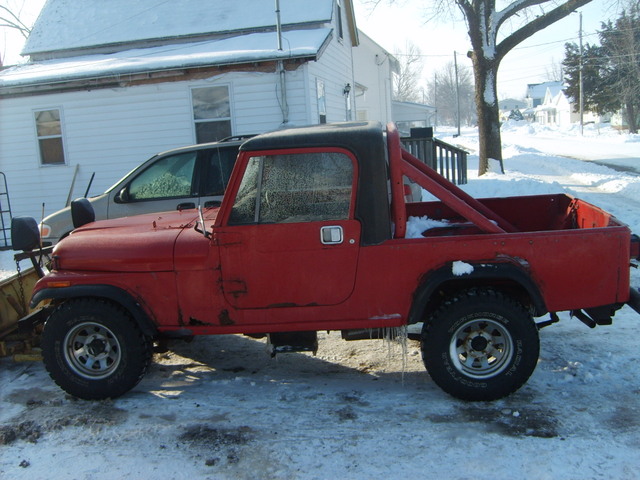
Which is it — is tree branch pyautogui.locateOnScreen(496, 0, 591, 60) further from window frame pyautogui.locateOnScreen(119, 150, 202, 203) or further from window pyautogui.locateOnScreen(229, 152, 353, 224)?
window pyautogui.locateOnScreen(229, 152, 353, 224)

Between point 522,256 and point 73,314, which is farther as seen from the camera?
point 73,314

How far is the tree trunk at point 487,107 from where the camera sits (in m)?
16.8

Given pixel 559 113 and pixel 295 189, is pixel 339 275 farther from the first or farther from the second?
pixel 559 113

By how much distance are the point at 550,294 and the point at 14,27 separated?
36.9 metres

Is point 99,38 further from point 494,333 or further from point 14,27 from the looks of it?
point 14,27

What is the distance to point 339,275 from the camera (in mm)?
4043

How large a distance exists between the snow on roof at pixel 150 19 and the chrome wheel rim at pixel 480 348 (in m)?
11.6

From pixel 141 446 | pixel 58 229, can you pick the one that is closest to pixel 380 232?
pixel 141 446

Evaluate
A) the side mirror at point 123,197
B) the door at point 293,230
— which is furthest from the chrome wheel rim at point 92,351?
the side mirror at point 123,197

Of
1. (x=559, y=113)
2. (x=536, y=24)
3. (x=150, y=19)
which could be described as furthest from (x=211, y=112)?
(x=559, y=113)

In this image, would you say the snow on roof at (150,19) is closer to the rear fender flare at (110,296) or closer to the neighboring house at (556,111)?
the rear fender flare at (110,296)

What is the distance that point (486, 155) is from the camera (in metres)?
17.7

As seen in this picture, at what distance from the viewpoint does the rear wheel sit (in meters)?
4.29

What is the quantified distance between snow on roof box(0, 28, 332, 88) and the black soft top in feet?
25.6
